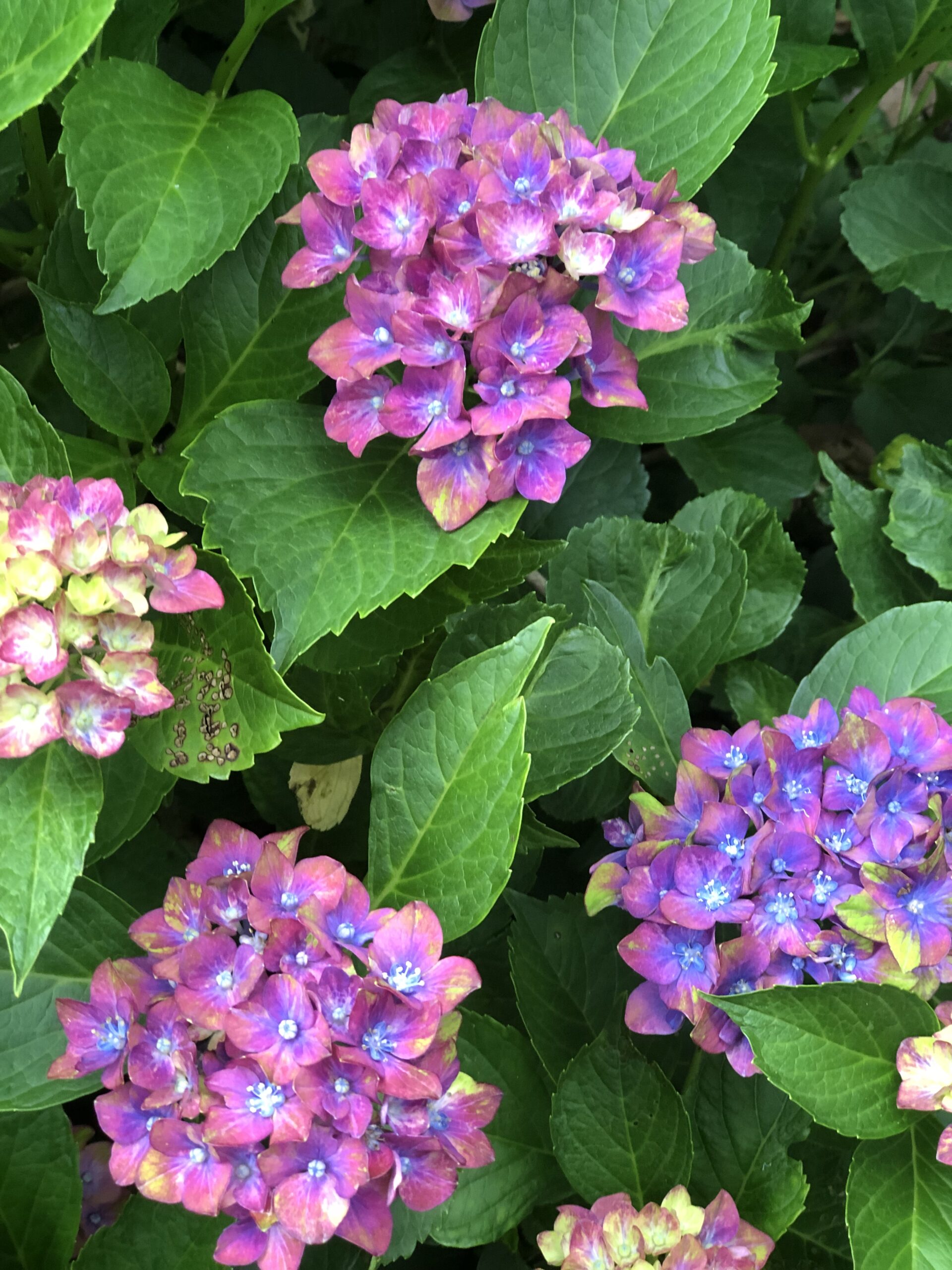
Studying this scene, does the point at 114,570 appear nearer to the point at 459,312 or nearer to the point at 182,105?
the point at 459,312

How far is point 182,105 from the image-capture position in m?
0.93

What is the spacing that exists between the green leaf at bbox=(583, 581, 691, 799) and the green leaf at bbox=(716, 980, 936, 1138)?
25 cm

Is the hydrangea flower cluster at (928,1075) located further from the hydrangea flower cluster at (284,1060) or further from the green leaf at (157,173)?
the green leaf at (157,173)

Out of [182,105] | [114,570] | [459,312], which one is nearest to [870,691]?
[459,312]

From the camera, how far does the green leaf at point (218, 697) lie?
689mm

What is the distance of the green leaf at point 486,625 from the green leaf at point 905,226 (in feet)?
2.09

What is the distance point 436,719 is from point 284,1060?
0.25 meters

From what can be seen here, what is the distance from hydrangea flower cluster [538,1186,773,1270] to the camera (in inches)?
30.3

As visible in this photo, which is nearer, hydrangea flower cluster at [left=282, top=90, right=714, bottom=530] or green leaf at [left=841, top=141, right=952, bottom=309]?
hydrangea flower cluster at [left=282, top=90, right=714, bottom=530]

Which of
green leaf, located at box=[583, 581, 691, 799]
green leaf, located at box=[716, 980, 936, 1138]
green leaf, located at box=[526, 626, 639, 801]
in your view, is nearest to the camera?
green leaf, located at box=[716, 980, 936, 1138]

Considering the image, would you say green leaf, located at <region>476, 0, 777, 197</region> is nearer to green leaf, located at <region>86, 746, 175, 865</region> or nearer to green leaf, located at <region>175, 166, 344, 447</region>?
green leaf, located at <region>175, 166, 344, 447</region>

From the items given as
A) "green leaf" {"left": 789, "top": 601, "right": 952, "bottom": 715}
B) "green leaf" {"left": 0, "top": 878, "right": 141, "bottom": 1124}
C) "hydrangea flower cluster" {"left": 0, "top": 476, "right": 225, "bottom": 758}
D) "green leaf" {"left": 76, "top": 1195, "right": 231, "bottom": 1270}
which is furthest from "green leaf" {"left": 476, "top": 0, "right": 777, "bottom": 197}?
"green leaf" {"left": 76, "top": 1195, "right": 231, "bottom": 1270}

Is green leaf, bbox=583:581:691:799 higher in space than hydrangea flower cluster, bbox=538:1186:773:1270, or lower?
higher

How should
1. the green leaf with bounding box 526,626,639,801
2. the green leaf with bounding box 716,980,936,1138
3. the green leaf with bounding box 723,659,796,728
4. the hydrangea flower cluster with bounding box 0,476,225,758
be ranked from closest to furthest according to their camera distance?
the hydrangea flower cluster with bounding box 0,476,225,758, the green leaf with bounding box 716,980,936,1138, the green leaf with bounding box 526,626,639,801, the green leaf with bounding box 723,659,796,728
